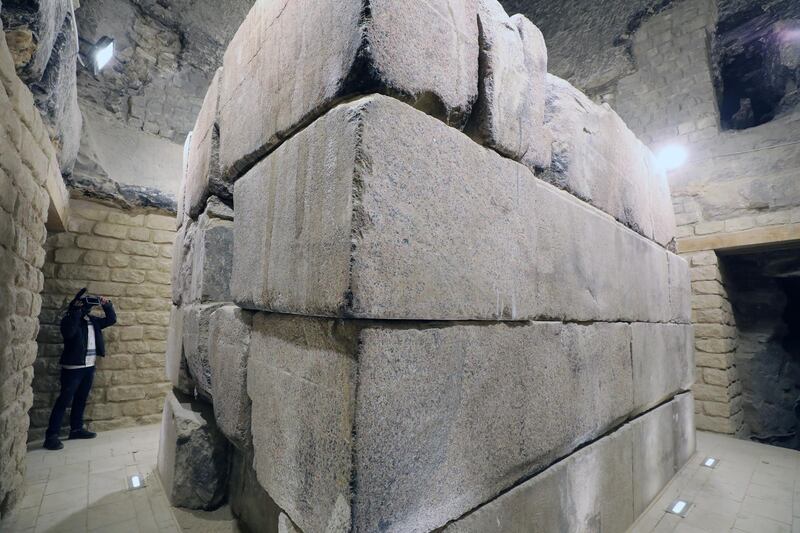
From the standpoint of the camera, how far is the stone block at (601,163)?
1.99 m

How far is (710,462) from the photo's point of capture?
3496mm

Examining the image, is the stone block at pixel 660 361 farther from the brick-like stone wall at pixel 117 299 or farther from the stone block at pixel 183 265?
A: the brick-like stone wall at pixel 117 299

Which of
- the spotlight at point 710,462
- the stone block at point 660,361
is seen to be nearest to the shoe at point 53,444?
the stone block at point 660,361

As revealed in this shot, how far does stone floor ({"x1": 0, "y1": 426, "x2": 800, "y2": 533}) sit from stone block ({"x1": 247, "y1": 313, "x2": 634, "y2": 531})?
1208 millimetres

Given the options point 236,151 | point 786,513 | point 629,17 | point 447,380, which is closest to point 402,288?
point 447,380

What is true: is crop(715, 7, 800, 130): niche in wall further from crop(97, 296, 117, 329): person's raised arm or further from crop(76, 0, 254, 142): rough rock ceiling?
crop(97, 296, 117, 329): person's raised arm

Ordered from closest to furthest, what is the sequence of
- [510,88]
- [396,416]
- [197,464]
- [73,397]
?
[396,416] → [510,88] → [197,464] → [73,397]

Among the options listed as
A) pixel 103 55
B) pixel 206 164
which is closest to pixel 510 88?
pixel 206 164

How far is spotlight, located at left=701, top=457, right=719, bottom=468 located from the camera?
3.43 m

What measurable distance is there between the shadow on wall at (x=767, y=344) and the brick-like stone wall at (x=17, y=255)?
7.79m

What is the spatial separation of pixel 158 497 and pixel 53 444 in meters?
2.28

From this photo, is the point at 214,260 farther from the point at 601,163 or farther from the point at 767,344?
the point at 767,344

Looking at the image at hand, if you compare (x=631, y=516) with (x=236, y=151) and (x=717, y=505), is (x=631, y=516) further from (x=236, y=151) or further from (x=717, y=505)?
(x=236, y=151)

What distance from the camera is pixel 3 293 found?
2.14m
